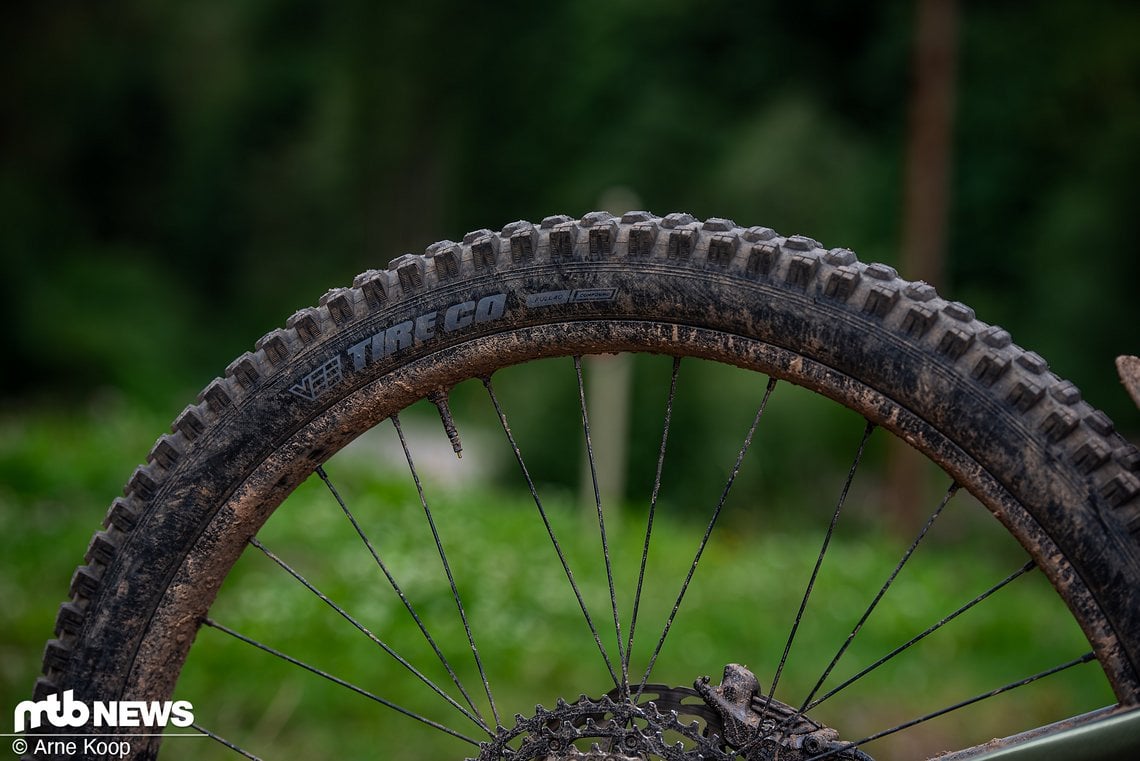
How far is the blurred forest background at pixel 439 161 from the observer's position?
323 inches

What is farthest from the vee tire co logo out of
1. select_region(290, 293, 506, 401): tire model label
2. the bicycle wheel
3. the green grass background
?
the green grass background

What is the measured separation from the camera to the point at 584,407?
1.42m

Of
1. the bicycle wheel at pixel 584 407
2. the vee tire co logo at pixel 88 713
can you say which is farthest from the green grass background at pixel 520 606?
the bicycle wheel at pixel 584 407

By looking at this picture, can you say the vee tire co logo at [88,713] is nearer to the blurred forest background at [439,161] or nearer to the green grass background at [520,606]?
the green grass background at [520,606]

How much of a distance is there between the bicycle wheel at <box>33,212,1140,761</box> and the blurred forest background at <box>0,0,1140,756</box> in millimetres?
2729

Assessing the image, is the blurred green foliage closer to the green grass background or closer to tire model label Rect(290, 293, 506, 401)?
the green grass background

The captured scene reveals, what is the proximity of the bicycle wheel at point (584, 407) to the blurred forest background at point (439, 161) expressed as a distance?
2.73m

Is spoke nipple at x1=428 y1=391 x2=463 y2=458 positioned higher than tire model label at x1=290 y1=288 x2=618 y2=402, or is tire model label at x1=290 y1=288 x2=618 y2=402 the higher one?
tire model label at x1=290 y1=288 x2=618 y2=402

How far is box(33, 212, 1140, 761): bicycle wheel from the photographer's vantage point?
126cm

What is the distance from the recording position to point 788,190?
944cm

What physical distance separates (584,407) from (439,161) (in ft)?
48.6

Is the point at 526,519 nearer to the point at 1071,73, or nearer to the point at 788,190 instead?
the point at 788,190

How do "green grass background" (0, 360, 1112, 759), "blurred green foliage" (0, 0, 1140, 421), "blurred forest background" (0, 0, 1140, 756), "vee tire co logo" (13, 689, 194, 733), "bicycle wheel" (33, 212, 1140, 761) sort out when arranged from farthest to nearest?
"blurred green foliage" (0, 0, 1140, 421)
"blurred forest background" (0, 0, 1140, 756)
"green grass background" (0, 360, 1112, 759)
"vee tire co logo" (13, 689, 194, 733)
"bicycle wheel" (33, 212, 1140, 761)

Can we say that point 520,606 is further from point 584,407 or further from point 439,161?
point 439,161
